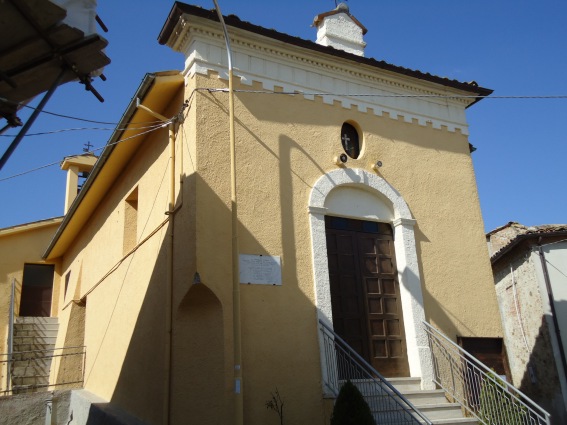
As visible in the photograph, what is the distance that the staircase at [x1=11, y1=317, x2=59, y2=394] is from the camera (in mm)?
16297

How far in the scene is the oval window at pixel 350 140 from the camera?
1039cm

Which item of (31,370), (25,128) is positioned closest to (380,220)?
(25,128)

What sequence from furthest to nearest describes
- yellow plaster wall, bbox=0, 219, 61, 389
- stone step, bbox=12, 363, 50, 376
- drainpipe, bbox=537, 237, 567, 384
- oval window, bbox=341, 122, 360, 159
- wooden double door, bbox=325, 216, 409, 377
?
yellow plaster wall, bbox=0, 219, 61, 389, stone step, bbox=12, 363, 50, 376, drainpipe, bbox=537, 237, 567, 384, oval window, bbox=341, 122, 360, 159, wooden double door, bbox=325, 216, 409, 377

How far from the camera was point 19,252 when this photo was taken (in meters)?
19.8

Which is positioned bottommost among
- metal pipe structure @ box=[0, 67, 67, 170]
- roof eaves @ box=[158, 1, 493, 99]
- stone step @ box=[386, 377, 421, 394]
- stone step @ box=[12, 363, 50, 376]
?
stone step @ box=[386, 377, 421, 394]

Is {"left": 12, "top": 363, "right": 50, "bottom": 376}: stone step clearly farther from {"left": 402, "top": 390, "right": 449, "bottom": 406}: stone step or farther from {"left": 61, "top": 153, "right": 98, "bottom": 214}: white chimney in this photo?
{"left": 402, "top": 390, "right": 449, "bottom": 406}: stone step

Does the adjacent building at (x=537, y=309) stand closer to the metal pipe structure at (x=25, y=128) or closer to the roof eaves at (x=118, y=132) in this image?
→ the roof eaves at (x=118, y=132)

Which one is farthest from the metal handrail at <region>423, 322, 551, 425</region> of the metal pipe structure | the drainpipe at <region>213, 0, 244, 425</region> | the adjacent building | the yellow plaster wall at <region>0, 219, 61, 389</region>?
the yellow plaster wall at <region>0, 219, 61, 389</region>

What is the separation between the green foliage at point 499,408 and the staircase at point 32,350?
37.3ft

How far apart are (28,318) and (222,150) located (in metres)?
13.0

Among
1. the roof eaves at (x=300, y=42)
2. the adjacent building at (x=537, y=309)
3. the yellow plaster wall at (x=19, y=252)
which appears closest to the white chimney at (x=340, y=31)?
the roof eaves at (x=300, y=42)

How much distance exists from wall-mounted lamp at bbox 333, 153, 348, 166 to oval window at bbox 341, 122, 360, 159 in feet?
0.95

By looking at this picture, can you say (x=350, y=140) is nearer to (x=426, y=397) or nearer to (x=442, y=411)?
(x=426, y=397)

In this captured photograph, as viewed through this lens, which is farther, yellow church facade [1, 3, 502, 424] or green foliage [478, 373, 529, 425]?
green foliage [478, 373, 529, 425]
